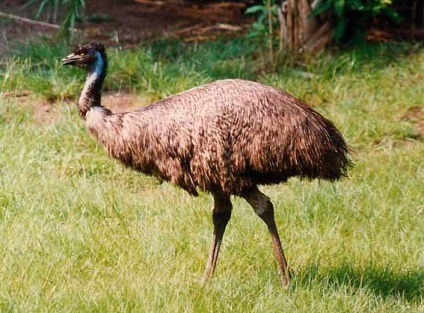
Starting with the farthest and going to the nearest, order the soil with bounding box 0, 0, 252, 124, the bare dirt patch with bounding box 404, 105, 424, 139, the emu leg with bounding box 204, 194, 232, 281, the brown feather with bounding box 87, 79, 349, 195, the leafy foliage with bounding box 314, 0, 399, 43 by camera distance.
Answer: the soil with bounding box 0, 0, 252, 124, the leafy foliage with bounding box 314, 0, 399, 43, the bare dirt patch with bounding box 404, 105, 424, 139, the emu leg with bounding box 204, 194, 232, 281, the brown feather with bounding box 87, 79, 349, 195

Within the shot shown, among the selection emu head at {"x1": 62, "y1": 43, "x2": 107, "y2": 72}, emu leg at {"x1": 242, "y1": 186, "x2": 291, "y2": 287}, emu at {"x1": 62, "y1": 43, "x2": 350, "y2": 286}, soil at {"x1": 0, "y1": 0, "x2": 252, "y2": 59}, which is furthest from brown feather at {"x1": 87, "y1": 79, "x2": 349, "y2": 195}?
soil at {"x1": 0, "y1": 0, "x2": 252, "y2": 59}

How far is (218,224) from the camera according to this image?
17.1 ft

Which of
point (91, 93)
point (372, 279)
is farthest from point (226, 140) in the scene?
point (372, 279)

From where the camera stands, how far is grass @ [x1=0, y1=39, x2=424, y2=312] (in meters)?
4.89

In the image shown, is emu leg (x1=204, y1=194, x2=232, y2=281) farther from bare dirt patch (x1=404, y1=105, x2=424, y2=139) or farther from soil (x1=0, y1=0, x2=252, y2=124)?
soil (x1=0, y1=0, x2=252, y2=124)

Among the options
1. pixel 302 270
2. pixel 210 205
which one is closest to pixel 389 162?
pixel 210 205

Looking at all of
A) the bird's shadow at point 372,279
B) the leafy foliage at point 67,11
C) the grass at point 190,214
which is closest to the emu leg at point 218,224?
the grass at point 190,214

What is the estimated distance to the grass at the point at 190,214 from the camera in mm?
4887

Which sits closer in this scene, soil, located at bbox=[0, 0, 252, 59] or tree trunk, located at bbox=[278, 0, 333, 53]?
tree trunk, located at bbox=[278, 0, 333, 53]

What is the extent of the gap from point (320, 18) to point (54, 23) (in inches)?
107

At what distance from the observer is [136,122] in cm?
493

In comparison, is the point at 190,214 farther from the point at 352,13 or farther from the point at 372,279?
the point at 352,13

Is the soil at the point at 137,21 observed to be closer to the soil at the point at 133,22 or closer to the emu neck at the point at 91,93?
the soil at the point at 133,22

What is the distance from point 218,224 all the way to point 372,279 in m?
0.85
